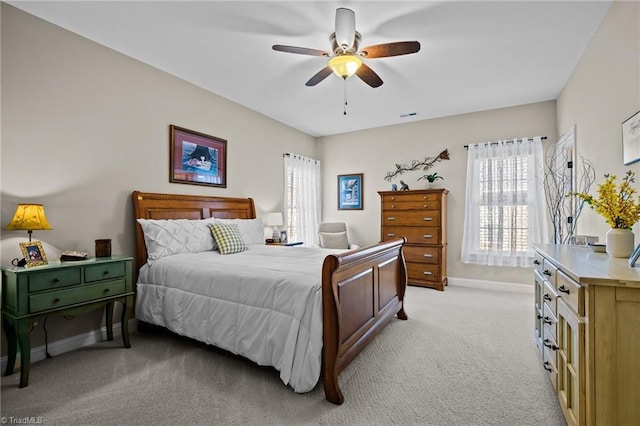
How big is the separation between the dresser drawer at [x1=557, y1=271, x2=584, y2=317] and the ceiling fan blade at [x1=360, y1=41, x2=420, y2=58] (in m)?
1.84

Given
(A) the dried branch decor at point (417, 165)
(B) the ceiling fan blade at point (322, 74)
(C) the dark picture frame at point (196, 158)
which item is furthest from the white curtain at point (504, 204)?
(C) the dark picture frame at point (196, 158)

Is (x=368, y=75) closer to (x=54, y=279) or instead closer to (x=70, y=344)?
(x=54, y=279)

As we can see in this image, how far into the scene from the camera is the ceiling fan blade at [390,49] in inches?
91.0

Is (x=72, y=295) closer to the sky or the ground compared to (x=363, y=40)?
closer to the ground

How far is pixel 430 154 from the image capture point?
207 inches

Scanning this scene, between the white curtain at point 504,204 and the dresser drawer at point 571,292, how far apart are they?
3045 mm

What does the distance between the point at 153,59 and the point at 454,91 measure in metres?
3.67

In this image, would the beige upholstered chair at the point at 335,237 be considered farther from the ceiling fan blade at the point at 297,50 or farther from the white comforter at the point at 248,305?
the ceiling fan blade at the point at 297,50

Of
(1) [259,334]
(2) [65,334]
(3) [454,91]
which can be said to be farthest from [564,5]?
(2) [65,334]

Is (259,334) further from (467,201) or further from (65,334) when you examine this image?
(467,201)

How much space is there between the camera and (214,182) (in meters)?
4.11

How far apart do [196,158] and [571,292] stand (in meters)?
3.85

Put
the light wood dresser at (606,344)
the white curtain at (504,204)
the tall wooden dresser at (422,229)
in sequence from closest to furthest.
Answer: the light wood dresser at (606,344)
the white curtain at (504,204)
the tall wooden dresser at (422,229)

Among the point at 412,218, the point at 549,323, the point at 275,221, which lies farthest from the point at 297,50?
the point at 412,218
